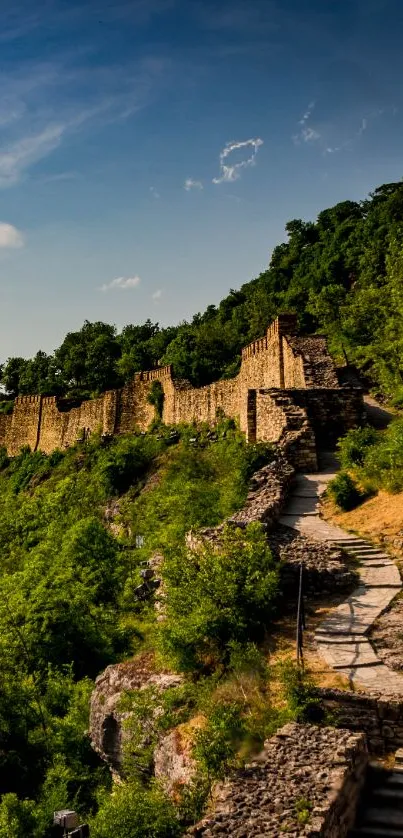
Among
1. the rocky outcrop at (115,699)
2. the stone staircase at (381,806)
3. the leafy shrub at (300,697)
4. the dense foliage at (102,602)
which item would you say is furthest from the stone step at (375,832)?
the rocky outcrop at (115,699)

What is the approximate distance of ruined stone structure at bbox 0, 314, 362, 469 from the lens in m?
18.0

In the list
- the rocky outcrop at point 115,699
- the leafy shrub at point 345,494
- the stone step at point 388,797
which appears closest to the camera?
the stone step at point 388,797

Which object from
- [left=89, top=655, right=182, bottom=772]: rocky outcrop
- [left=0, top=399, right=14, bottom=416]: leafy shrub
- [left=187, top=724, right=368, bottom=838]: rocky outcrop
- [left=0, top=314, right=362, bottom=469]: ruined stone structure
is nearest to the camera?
[left=187, top=724, right=368, bottom=838]: rocky outcrop

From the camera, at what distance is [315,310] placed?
3556 centimetres

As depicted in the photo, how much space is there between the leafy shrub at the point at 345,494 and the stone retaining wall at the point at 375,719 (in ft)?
21.4

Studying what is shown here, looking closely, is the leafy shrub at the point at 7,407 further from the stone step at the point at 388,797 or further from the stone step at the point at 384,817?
the stone step at the point at 384,817

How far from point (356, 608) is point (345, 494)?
13.3 feet

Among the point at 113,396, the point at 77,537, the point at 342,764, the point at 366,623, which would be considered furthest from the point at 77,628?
the point at 113,396

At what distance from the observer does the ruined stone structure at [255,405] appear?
17991 mm

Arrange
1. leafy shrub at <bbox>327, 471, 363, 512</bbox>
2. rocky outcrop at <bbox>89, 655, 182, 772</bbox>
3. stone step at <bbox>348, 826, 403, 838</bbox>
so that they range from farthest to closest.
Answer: leafy shrub at <bbox>327, 471, 363, 512</bbox>, rocky outcrop at <bbox>89, 655, 182, 772</bbox>, stone step at <bbox>348, 826, 403, 838</bbox>

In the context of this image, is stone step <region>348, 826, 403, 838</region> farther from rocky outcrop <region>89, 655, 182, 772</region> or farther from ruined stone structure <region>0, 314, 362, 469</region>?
ruined stone structure <region>0, 314, 362, 469</region>

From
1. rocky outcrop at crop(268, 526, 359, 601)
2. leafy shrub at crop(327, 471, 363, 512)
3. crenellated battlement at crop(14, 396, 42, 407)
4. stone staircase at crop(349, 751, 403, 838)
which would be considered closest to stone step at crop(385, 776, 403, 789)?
stone staircase at crop(349, 751, 403, 838)

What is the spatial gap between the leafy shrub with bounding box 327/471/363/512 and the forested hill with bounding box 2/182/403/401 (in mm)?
10495

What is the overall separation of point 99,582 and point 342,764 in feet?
36.6
